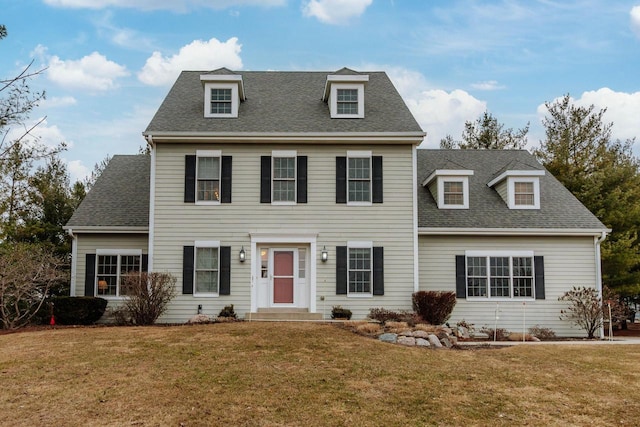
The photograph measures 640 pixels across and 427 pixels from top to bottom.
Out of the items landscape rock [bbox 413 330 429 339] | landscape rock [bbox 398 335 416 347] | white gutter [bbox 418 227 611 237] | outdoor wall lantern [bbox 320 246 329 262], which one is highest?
white gutter [bbox 418 227 611 237]

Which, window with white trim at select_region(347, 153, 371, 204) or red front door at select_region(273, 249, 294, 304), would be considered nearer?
red front door at select_region(273, 249, 294, 304)

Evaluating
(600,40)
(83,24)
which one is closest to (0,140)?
(83,24)

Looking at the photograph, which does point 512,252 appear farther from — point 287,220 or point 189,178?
point 189,178

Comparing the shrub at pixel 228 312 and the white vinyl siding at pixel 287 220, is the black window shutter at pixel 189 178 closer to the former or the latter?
the white vinyl siding at pixel 287 220

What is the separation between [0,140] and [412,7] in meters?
13.2

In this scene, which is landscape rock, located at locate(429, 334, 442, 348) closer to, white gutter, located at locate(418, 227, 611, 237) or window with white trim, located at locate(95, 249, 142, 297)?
white gutter, located at locate(418, 227, 611, 237)

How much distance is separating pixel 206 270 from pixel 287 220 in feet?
9.35

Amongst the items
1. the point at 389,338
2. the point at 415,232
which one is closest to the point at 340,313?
the point at 415,232

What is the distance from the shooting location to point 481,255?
53.2 ft

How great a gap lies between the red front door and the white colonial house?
0.14 ft

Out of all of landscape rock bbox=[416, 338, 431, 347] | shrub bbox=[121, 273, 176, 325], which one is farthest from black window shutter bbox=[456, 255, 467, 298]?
shrub bbox=[121, 273, 176, 325]

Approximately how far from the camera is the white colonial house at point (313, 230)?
50.4 ft

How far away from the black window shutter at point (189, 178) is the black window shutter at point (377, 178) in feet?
17.8

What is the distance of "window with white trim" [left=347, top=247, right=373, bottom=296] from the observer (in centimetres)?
1539
